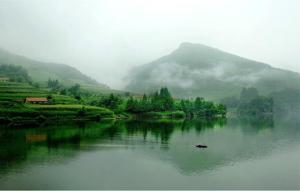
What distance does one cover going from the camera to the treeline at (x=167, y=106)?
12488 centimetres

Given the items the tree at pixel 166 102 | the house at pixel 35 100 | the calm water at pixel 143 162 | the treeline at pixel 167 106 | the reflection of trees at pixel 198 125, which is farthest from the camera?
the tree at pixel 166 102

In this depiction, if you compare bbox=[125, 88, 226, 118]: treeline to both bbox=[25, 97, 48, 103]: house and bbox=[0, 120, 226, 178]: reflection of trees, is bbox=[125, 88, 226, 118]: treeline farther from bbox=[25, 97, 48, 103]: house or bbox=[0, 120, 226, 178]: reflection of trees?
bbox=[0, 120, 226, 178]: reflection of trees

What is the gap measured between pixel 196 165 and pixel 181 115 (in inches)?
3520

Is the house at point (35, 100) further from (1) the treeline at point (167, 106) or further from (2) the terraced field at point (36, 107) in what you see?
(1) the treeline at point (167, 106)

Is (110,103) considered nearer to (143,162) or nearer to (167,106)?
(167,106)

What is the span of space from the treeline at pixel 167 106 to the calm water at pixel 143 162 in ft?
190

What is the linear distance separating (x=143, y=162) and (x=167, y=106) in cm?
8941

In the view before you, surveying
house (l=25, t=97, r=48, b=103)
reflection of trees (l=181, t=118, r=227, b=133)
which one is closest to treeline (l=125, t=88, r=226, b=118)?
reflection of trees (l=181, t=118, r=227, b=133)

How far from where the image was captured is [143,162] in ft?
145

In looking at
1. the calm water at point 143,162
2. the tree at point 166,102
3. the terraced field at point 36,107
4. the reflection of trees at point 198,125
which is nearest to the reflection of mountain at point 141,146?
the calm water at point 143,162

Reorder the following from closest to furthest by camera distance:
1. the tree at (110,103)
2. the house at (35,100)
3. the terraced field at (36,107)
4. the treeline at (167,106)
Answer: the terraced field at (36,107), the house at (35,100), the tree at (110,103), the treeline at (167,106)

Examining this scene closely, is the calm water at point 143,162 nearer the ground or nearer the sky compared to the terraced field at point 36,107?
nearer the ground

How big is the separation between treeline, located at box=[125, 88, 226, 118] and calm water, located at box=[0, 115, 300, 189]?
190 ft

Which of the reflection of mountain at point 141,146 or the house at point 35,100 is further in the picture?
the house at point 35,100
